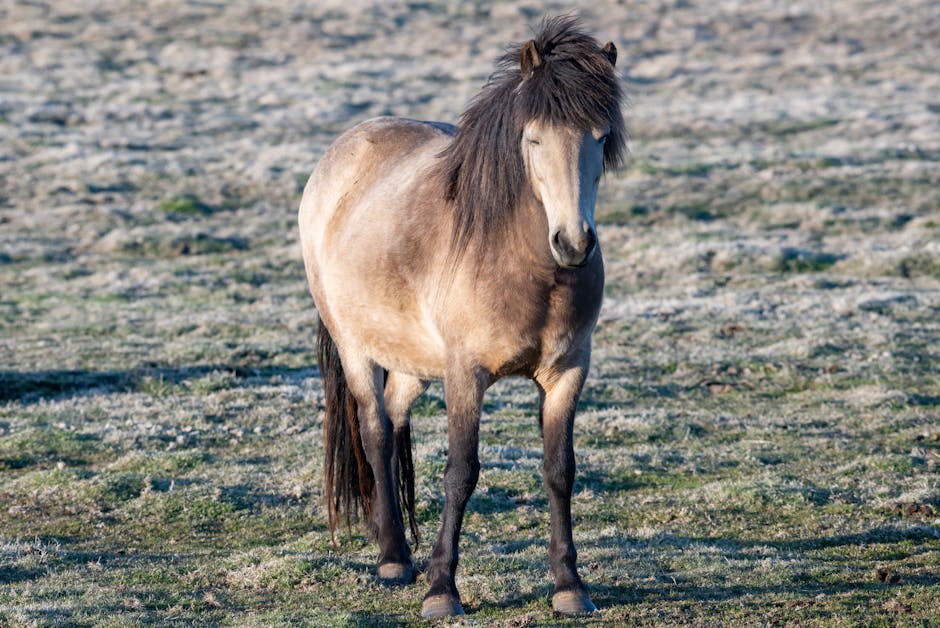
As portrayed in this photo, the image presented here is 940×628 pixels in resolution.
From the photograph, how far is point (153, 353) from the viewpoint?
56.8 feet

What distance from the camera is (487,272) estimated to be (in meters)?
7.11

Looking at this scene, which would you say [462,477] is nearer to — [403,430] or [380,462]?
[380,462]

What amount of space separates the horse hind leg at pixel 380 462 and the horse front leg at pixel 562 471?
1364 millimetres

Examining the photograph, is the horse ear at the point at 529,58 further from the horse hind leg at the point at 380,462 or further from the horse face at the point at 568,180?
the horse hind leg at the point at 380,462

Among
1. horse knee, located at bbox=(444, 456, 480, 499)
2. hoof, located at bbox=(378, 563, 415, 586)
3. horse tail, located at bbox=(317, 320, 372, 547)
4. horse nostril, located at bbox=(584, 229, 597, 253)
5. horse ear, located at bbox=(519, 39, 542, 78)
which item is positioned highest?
horse ear, located at bbox=(519, 39, 542, 78)

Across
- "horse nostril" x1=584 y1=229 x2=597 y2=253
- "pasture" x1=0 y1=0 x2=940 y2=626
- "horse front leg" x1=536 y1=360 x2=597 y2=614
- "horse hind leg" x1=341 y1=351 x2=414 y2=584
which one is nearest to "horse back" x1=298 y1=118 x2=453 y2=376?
"horse hind leg" x1=341 y1=351 x2=414 y2=584

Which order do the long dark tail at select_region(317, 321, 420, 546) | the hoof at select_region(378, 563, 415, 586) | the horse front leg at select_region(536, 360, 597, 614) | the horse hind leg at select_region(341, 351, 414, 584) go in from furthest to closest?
the long dark tail at select_region(317, 321, 420, 546), the horse hind leg at select_region(341, 351, 414, 584), the hoof at select_region(378, 563, 415, 586), the horse front leg at select_region(536, 360, 597, 614)

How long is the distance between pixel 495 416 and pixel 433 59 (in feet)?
162

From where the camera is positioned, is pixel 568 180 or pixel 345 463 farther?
pixel 345 463

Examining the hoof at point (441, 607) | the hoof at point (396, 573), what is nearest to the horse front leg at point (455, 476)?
the hoof at point (441, 607)

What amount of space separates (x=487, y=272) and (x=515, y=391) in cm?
816

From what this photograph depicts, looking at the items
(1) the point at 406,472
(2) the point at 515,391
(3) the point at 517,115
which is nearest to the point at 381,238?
(3) the point at 517,115

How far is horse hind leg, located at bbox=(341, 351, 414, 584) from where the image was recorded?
8398 mm

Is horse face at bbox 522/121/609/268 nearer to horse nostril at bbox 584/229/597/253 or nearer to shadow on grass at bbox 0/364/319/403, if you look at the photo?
horse nostril at bbox 584/229/597/253
